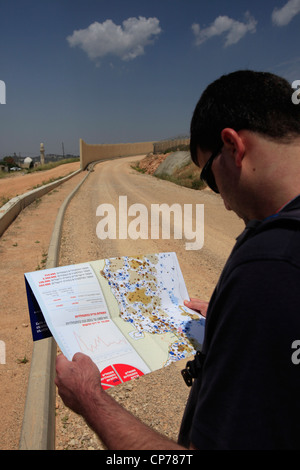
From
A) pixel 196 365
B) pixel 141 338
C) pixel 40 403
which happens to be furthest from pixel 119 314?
pixel 40 403

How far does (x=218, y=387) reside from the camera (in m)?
0.77

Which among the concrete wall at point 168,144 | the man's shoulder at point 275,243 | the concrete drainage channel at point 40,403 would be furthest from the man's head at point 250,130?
the concrete wall at point 168,144

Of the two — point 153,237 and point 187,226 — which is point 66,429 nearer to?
point 153,237

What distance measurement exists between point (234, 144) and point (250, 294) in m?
0.47

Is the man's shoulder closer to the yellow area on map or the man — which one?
the man

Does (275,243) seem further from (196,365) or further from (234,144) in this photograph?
(196,365)

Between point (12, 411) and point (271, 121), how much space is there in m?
2.78

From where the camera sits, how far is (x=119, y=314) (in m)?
1.69

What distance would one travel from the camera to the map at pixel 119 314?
148 cm

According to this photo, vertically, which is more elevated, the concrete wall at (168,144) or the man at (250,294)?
the concrete wall at (168,144)

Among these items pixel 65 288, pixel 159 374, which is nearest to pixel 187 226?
pixel 159 374

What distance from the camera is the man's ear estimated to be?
3.13 feet

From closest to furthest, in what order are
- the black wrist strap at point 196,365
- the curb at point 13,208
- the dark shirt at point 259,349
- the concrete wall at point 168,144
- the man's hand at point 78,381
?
the dark shirt at point 259,349, the black wrist strap at point 196,365, the man's hand at point 78,381, the curb at point 13,208, the concrete wall at point 168,144

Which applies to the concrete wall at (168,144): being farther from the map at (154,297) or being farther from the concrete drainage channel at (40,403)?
the map at (154,297)
